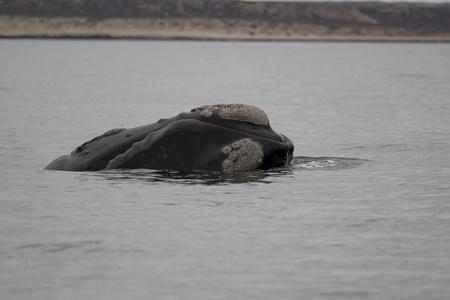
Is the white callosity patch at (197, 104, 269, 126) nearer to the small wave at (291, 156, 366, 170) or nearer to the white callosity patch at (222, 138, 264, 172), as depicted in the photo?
the white callosity patch at (222, 138, 264, 172)

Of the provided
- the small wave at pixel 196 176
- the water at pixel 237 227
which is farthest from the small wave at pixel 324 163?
the small wave at pixel 196 176

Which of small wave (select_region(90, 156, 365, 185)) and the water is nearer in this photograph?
the water

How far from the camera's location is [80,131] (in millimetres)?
22750

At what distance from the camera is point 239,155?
1409cm

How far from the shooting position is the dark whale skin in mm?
14148

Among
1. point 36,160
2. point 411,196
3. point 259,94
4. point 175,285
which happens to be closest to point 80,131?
point 36,160

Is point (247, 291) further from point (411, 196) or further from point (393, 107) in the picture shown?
point (393, 107)

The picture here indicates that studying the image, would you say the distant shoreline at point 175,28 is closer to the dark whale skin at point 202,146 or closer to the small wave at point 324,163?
the small wave at point 324,163

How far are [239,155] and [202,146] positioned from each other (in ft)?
1.99

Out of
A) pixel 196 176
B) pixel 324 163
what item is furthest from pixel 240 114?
pixel 324 163

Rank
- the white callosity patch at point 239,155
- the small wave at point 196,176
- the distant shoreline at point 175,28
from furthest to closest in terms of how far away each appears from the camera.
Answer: the distant shoreline at point 175,28 → the white callosity patch at point 239,155 → the small wave at point 196,176

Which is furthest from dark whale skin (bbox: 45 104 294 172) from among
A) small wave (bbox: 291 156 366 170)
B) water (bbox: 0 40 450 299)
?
small wave (bbox: 291 156 366 170)

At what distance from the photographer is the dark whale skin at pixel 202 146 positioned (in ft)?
46.4

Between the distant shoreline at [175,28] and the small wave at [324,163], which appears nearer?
the small wave at [324,163]
